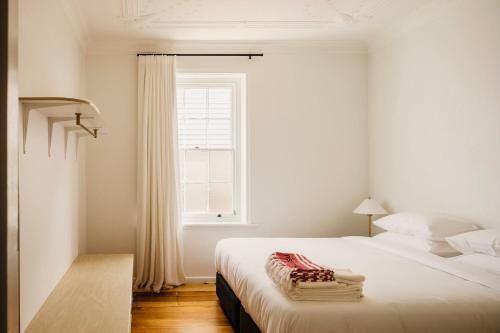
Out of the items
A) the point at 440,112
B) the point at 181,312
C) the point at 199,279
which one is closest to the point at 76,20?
the point at 181,312

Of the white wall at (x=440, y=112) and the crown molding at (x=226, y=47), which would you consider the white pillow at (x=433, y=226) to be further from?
the crown molding at (x=226, y=47)

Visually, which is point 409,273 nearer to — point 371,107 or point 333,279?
point 333,279

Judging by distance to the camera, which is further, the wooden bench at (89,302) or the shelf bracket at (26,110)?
the shelf bracket at (26,110)

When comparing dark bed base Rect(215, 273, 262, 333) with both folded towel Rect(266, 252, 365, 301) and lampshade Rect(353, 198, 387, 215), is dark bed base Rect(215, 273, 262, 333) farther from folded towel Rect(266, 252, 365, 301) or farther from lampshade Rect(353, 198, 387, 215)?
lampshade Rect(353, 198, 387, 215)

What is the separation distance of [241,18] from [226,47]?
735mm

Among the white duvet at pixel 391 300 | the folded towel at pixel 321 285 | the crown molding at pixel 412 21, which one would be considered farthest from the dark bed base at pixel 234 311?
the crown molding at pixel 412 21

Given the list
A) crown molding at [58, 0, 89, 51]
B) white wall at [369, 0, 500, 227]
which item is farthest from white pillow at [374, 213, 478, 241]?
crown molding at [58, 0, 89, 51]

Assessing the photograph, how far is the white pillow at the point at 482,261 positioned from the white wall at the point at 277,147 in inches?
80.5

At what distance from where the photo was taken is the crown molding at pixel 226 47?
14.9 ft

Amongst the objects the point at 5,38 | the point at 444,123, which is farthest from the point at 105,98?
the point at 5,38

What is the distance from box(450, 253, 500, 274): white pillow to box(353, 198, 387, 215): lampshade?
58.6 inches

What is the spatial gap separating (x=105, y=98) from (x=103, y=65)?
0.36 meters

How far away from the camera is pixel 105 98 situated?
179 inches

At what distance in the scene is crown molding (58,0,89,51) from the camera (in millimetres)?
3333
